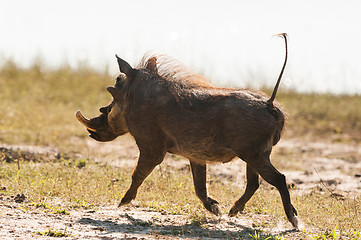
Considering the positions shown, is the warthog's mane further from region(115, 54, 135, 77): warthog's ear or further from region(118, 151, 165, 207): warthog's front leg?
region(118, 151, 165, 207): warthog's front leg

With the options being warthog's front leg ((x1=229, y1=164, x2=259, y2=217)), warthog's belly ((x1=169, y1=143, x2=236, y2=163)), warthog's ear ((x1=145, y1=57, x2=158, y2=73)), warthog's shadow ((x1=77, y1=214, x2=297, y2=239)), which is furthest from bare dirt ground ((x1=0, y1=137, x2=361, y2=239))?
warthog's ear ((x1=145, y1=57, x2=158, y2=73))

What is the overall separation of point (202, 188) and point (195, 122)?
0.76 meters

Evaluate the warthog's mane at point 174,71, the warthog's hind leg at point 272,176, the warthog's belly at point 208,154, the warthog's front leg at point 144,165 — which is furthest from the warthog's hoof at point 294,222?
the warthog's mane at point 174,71

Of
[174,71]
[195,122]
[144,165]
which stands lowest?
[144,165]

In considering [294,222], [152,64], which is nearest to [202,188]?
[294,222]

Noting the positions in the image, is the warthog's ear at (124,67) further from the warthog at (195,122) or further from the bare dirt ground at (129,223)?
the bare dirt ground at (129,223)

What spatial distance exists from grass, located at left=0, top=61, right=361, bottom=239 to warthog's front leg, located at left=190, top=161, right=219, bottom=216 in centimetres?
9

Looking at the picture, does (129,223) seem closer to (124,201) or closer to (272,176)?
(124,201)

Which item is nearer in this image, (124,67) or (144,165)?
(144,165)

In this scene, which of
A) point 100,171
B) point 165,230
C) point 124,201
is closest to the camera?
point 165,230

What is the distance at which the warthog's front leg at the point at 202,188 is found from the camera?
200 inches

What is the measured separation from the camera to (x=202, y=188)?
5141mm

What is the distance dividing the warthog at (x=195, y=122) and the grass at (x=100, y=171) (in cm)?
36

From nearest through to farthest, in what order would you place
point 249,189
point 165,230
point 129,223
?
point 165,230 → point 129,223 → point 249,189
